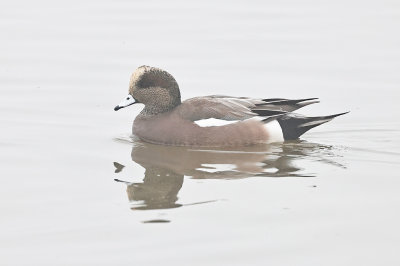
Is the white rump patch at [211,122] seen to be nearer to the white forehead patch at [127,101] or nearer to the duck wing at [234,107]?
the duck wing at [234,107]

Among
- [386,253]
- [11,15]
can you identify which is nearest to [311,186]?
[386,253]

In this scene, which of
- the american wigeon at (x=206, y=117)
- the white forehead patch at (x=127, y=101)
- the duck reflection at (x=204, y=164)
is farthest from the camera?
the white forehead patch at (x=127, y=101)

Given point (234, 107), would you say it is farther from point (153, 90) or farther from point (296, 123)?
point (153, 90)

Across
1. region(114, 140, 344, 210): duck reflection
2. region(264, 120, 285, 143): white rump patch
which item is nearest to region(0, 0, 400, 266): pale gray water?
A: region(114, 140, 344, 210): duck reflection

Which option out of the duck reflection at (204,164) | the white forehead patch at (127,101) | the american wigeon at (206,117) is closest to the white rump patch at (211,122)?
the american wigeon at (206,117)

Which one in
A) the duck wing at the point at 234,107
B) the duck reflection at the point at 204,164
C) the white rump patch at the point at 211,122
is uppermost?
the duck wing at the point at 234,107

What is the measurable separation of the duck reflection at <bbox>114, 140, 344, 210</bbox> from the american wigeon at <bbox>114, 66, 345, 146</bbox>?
104mm

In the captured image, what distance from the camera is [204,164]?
324 inches

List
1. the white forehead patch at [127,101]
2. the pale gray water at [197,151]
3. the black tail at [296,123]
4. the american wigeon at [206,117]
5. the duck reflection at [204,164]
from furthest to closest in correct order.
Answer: the white forehead patch at [127,101] < the black tail at [296,123] < the american wigeon at [206,117] < the duck reflection at [204,164] < the pale gray water at [197,151]

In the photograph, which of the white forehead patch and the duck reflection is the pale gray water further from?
the white forehead patch

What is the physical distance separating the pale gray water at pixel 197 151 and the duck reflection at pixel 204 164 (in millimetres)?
25

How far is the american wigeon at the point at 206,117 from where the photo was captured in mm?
9008

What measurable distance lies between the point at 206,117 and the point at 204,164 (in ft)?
3.05

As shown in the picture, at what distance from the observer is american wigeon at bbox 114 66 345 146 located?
355 inches
